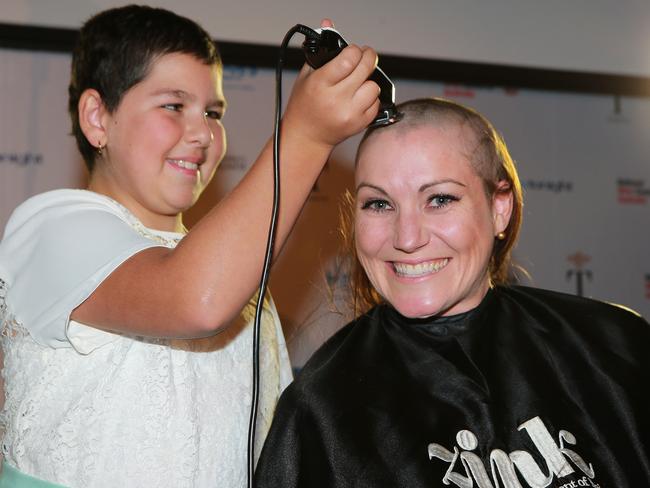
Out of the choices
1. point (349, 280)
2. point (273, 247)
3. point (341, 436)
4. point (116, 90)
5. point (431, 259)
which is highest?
point (116, 90)

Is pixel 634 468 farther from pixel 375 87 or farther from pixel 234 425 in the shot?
pixel 375 87

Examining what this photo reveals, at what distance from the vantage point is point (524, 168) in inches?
120

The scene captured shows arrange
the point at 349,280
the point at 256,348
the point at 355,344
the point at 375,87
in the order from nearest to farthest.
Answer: the point at 375,87
the point at 256,348
the point at 355,344
the point at 349,280

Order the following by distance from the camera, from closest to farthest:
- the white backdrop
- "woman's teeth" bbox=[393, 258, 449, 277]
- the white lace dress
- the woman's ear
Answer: the white lace dress → "woman's teeth" bbox=[393, 258, 449, 277] → the woman's ear → the white backdrop

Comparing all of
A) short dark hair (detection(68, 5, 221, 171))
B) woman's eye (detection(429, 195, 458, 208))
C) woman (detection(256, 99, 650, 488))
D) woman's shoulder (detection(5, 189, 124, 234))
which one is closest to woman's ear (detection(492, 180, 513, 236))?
woman (detection(256, 99, 650, 488))

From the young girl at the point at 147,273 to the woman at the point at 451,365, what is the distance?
163mm

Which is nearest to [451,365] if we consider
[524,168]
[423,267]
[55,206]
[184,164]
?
[423,267]

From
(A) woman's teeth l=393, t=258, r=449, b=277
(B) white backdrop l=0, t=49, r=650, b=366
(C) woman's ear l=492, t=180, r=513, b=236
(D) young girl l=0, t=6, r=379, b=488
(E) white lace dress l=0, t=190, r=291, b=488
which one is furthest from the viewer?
(B) white backdrop l=0, t=49, r=650, b=366

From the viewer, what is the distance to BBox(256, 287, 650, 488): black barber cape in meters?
1.42

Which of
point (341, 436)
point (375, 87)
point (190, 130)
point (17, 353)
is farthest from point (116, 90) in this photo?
point (341, 436)

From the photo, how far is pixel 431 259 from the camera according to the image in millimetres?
1519

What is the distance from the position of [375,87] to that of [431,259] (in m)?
0.50

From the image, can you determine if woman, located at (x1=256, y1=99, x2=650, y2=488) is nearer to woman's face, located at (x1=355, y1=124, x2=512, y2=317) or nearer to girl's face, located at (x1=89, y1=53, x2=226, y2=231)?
woman's face, located at (x1=355, y1=124, x2=512, y2=317)

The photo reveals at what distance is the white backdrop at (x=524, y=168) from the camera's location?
2.65m
